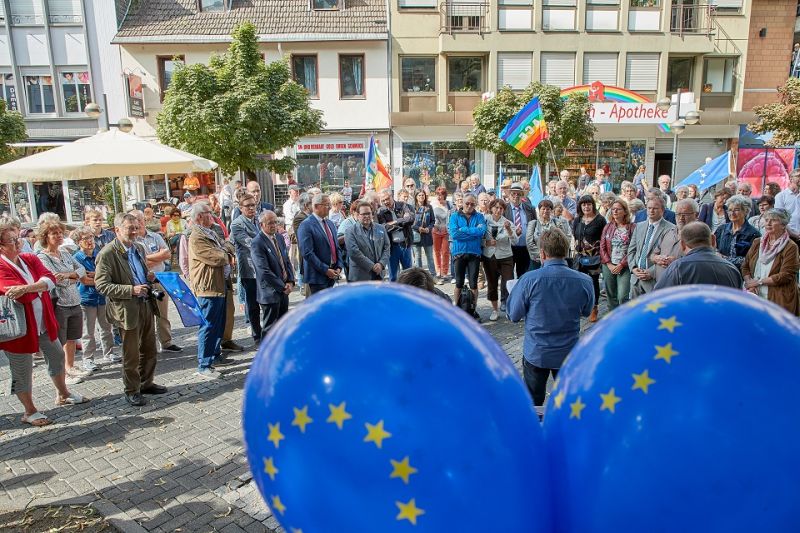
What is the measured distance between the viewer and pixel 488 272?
8406mm

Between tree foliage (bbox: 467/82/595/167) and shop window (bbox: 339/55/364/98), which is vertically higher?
shop window (bbox: 339/55/364/98)

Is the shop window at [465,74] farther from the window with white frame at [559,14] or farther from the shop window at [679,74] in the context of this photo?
the shop window at [679,74]

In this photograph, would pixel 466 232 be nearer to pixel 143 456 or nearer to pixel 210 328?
pixel 210 328

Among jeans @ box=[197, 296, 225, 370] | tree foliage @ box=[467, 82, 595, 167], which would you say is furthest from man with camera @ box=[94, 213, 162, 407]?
tree foliage @ box=[467, 82, 595, 167]

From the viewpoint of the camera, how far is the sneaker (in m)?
6.31

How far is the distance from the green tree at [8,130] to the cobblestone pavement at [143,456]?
16656 mm

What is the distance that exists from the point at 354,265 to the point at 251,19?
772 inches

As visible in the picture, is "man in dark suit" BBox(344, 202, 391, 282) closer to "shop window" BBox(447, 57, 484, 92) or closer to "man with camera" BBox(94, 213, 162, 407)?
"man with camera" BBox(94, 213, 162, 407)

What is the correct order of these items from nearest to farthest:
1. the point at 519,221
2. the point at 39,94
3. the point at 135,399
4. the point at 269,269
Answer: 1. the point at 135,399
2. the point at 269,269
3. the point at 519,221
4. the point at 39,94

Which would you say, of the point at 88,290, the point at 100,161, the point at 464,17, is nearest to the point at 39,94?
the point at 464,17

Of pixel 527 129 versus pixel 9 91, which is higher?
pixel 9 91

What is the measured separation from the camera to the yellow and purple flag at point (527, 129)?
11.5m

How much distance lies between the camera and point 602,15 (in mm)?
23328

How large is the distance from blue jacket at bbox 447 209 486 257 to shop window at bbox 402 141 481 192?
1567 cm
